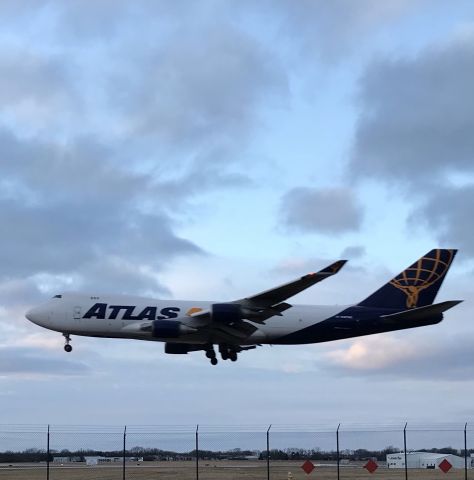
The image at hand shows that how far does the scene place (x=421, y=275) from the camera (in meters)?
63.0

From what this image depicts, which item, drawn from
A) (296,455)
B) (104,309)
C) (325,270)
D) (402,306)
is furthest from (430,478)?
(296,455)

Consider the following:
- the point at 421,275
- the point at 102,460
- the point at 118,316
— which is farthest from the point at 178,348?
the point at 102,460

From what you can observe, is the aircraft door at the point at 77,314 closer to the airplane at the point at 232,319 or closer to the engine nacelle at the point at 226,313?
the airplane at the point at 232,319

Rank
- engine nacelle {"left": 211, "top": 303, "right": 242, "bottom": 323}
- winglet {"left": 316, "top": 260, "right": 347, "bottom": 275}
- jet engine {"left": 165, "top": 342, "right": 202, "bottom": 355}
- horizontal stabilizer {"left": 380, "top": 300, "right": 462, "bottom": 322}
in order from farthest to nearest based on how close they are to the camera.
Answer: jet engine {"left": 165, "top": 342, "right": 202, "bottom": 355} < horizontal stabilizer {"left": 380, "top": 300, "right": 462, "bottom": 322} < engine nacelle {"left": 211, "top": 303, "right": 242, "bottom": 323} < winglet {"left": 316, "top": 260, "right": 347, "bottom": 275}

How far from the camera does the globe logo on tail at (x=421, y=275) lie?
203 ft

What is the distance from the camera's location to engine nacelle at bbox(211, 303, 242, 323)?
52094mm

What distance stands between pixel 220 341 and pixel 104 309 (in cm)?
785

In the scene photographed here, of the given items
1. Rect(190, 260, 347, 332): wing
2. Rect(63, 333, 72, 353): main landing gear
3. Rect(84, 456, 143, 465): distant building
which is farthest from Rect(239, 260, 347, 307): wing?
Rect(84, 456, 143, 465): distant building

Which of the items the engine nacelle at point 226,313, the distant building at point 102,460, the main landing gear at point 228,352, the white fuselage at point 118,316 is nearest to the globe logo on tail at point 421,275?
the white fuselage at point 118,316

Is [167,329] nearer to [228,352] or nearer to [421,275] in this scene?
[228,352]

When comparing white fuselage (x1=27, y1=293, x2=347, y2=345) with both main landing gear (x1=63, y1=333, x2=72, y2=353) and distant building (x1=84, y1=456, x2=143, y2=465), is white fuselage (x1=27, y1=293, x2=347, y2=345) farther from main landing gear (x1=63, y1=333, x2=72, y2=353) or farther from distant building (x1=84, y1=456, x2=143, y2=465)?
distant building (x1=84, y1=456, x2=143, y2=465)

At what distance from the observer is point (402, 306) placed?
6091cm

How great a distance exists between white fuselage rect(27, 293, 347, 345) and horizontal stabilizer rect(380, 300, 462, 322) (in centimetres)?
678

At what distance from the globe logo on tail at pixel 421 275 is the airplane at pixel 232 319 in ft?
0.84
